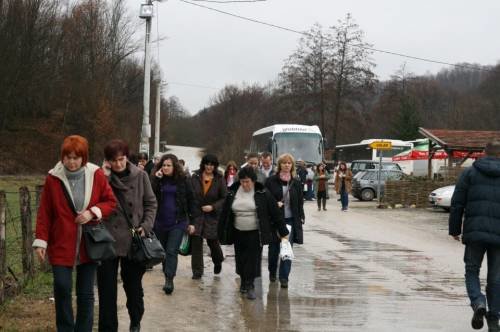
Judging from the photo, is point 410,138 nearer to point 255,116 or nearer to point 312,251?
point 255,116

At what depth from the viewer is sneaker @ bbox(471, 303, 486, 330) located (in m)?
7.35

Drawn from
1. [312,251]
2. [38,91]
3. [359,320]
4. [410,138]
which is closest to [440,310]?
[359,320]

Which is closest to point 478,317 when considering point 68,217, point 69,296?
point 69,296

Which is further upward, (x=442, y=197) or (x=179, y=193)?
(x=179, y=193)

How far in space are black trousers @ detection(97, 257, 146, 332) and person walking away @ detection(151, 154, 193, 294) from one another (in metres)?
2.43

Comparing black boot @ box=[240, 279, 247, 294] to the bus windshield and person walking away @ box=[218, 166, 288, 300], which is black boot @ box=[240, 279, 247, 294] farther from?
the bus windshield

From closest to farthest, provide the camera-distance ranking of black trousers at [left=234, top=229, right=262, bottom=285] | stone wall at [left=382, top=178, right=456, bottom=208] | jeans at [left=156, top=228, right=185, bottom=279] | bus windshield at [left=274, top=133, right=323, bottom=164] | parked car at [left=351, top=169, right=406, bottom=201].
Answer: black trousers at [left=234, top=229, right=262, bottom=285] → jeans at [left=156, top=228, right=185, bottom=279] → stone wall at [left=382, top=178, right=456, bottom=208] → parked car at [left=351, top=169, right=406, bottom=201] → bus windshield at [left=274, top=133, right=323, bottom=164]

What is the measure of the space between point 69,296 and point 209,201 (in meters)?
4.65

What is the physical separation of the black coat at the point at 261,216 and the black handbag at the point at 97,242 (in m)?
3.41

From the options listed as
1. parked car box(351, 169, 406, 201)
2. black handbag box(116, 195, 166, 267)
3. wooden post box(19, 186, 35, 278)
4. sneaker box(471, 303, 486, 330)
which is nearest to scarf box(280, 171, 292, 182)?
wooden post box(19, 186, 35, 278)

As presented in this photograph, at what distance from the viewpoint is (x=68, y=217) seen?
19.3 feet

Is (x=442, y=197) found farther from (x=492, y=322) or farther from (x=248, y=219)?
(x=492, y=322)

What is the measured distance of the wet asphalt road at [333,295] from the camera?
25.7ft

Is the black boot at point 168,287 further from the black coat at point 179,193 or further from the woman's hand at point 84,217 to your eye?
the woman's hand at point 84,217
